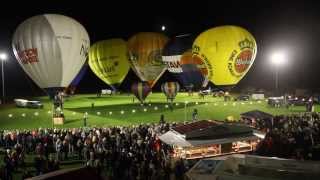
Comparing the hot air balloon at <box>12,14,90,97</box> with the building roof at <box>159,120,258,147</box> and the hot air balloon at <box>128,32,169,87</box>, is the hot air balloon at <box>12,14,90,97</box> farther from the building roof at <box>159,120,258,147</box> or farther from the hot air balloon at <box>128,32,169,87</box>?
the building roof at <box>159,120,258,147</box>

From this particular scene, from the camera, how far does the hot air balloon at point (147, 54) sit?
36.5m

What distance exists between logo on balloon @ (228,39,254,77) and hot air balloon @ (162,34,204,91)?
2.23m

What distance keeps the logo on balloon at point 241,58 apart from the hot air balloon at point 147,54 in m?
8.61

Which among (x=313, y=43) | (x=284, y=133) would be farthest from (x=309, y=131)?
(x=313, y=43)

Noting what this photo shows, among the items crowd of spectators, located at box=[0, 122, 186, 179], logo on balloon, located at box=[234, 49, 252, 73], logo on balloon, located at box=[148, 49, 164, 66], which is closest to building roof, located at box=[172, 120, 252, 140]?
crowd of spectators, located at box=[0, 122, 186, 179]

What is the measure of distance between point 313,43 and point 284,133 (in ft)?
192

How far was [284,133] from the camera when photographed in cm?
2083

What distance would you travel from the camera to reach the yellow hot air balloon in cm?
2889

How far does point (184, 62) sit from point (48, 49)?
11230 millimetres

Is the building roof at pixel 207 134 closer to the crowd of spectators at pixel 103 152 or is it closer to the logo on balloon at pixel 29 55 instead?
the crowd of spectators at pixel 103 152

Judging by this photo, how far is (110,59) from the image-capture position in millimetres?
40125

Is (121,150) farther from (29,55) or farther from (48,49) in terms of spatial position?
(29,55)

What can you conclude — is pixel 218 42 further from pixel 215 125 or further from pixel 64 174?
pixel 64 174

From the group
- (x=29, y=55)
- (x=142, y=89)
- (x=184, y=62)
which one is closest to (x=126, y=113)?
(x=142, y=89)
